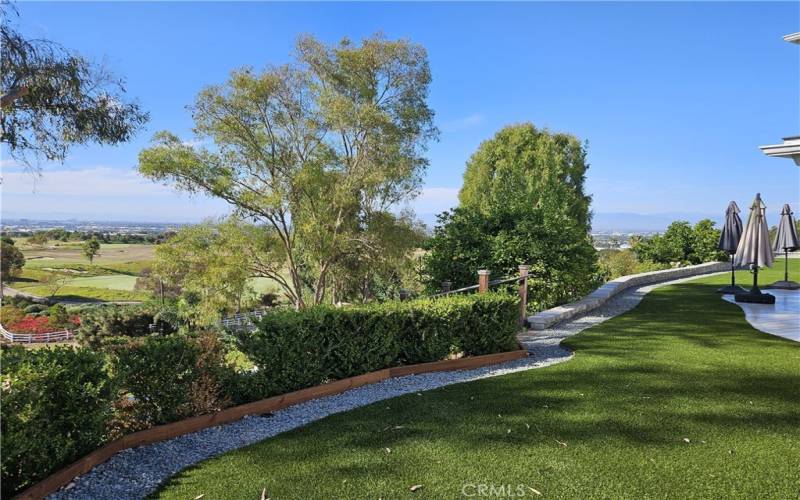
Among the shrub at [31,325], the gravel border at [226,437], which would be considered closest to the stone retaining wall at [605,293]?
A: the gravel border at [226,437]

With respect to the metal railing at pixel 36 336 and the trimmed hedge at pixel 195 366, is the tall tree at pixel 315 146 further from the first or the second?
the trimmed hedge at pixel 195 366

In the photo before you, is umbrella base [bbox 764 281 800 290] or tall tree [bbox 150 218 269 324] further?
tall tree [bbox 150 218 269 324]

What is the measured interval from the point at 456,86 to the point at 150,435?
48.2 ft

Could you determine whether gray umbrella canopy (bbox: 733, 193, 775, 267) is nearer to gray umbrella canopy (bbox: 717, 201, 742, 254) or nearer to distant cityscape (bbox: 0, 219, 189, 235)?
gray umbrella canopy (bbox: 717, 201, 742, 254)

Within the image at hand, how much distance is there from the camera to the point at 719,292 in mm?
10500

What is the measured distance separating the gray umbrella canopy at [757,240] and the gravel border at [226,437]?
15.8 ft

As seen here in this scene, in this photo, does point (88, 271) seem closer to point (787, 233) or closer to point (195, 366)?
point (195, 366)

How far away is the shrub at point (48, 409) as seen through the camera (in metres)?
2.38

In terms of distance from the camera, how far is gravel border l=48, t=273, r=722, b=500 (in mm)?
2557

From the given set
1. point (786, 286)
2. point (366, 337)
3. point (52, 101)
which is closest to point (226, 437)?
point (366, 337)

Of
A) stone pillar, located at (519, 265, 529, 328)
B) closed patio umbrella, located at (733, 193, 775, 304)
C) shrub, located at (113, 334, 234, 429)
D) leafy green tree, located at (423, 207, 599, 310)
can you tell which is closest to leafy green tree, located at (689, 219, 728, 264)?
leafy green tree, located at (423, 207, 599, 310)

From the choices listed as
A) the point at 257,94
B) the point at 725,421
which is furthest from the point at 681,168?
the point at 725,421

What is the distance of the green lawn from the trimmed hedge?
713 millimetres

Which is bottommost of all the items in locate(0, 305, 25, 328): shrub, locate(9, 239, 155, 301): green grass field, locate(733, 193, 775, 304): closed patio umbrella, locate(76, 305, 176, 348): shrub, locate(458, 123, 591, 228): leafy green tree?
locate(76, 305, 176, 348): shrub
